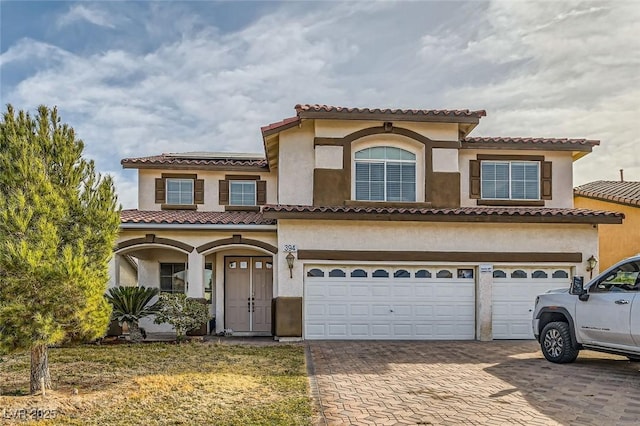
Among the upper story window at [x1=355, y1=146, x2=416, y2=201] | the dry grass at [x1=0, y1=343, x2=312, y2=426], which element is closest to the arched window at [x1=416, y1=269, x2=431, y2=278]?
the upper story window at [x1=355, y1=146, x2=416, y2=201]

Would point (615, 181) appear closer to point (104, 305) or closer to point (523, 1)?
point (523, 1)

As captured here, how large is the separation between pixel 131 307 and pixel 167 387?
19.7 ft

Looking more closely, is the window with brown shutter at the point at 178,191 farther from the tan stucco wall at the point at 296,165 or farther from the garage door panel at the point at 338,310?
the garage door panel at the point at 338,310

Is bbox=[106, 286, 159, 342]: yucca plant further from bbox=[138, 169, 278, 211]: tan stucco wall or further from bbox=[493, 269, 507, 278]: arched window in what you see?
bbox=[493, 269, 507, 278]: arched window

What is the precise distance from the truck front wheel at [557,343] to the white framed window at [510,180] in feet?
21.6

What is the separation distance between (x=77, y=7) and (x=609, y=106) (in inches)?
576

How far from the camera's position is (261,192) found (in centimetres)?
1919

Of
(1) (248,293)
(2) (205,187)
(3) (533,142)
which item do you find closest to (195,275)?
(1) (248,293)

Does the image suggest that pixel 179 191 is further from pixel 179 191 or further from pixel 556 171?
pixel 556 171

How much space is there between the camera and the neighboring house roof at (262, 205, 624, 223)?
14.4 meters

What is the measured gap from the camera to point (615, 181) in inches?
971

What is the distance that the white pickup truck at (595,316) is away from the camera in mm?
9555

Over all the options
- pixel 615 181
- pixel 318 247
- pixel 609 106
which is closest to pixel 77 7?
pixel 318 247

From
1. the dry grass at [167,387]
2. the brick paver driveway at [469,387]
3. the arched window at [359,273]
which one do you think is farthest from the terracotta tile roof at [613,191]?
the dry grass at [167,387]
